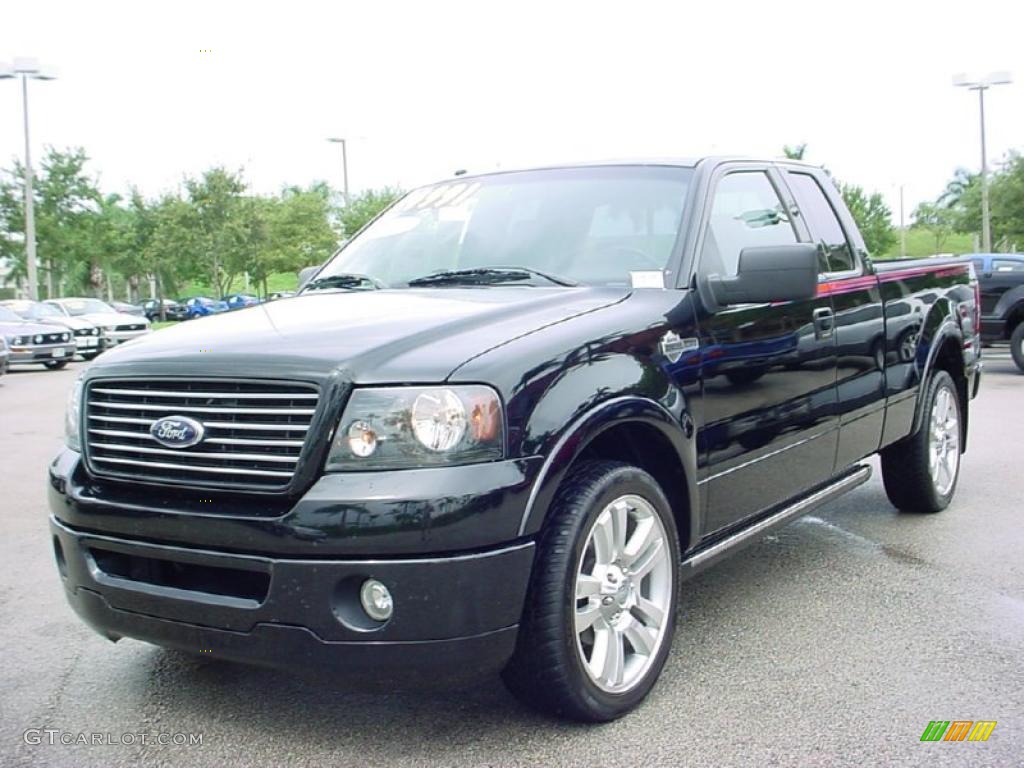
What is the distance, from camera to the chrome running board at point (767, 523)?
3.86 meters

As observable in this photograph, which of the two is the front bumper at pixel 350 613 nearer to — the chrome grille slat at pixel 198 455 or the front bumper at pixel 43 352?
the chrome grille slat at pixel 198 455

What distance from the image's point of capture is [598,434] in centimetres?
334

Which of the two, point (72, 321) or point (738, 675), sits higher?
point (72, 321)

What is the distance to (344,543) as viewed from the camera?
2.87 m

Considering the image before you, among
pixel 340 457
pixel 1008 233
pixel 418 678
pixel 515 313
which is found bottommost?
pixel 418 678

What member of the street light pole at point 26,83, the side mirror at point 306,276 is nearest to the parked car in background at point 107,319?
the street light pole at point 26,83

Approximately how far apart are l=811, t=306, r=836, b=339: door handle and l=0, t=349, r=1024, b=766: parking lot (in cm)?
112

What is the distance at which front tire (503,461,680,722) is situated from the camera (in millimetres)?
3109

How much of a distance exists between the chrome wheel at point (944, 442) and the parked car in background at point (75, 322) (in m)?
20.9

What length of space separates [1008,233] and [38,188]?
116 ft

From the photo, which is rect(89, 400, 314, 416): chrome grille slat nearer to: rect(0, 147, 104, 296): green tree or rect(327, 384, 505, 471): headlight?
rect(327, 384, 505, 471): headlight

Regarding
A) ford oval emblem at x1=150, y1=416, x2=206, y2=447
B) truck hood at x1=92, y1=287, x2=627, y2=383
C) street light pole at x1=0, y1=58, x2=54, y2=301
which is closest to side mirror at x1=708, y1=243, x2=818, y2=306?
truck hood at x1=92, y1=287, x2=627, y2=383

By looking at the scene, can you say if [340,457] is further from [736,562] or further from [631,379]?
[736,562]

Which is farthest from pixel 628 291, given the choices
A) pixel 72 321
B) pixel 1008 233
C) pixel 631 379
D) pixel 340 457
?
Result: pixel 1008 233
